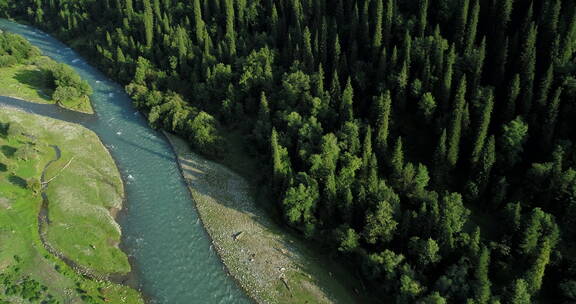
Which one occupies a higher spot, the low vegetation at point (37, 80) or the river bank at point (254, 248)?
the low vegetation at point (37, 80)

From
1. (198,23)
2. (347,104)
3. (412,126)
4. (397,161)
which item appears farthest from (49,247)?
(198,23)

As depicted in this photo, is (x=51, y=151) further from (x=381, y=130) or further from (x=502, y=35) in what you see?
(x=502, y=35)

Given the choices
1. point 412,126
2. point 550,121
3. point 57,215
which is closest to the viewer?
point 550,121

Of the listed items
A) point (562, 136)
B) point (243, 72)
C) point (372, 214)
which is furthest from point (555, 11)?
point (243, 72)

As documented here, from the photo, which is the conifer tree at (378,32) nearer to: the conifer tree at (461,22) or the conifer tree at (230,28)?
the conifer tree at (461,22)

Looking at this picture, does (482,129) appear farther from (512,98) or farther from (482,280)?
(482,280)

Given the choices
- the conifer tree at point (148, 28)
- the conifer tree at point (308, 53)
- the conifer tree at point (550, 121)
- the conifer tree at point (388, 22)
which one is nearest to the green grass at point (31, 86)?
the conifer tree at point (148, 28)
